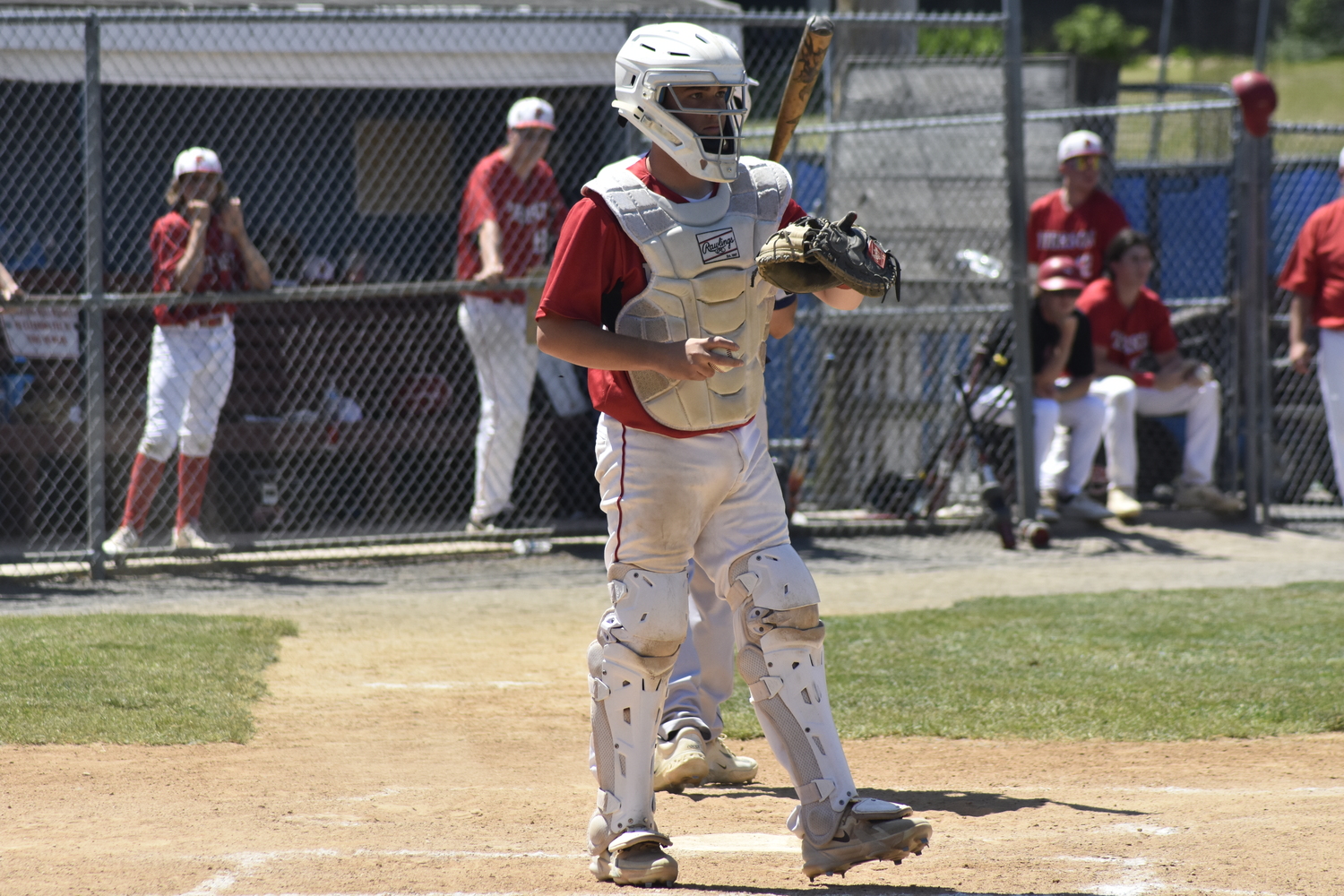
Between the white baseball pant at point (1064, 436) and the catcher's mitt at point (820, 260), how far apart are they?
234 inches

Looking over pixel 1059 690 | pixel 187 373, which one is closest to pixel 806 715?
pixel 1059 690

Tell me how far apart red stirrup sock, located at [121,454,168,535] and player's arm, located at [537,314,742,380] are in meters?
5.04

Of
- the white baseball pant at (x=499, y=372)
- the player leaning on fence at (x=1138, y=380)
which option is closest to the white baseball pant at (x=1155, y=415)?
the player leaning on fence at (x=1138, y=380)

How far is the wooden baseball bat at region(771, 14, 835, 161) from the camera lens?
4.36 meters

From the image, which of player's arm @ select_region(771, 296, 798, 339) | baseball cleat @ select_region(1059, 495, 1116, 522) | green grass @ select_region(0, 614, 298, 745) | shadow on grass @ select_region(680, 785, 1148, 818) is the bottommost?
baseball cleat @ select_region(1059, 495, 1116, 522)

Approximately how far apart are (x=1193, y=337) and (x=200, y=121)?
726 cm

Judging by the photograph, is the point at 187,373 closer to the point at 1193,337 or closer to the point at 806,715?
the point at 806,715

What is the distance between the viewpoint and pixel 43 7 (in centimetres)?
877

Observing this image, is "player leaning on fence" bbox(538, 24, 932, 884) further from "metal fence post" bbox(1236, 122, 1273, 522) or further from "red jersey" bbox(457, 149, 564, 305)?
"metal fence post" bbox(1236, 122, 1273, 522)

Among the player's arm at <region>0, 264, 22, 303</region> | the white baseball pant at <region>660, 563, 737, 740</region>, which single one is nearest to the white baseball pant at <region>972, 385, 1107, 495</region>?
the white baseball pant at <region>660, 563, 737, 740</region>

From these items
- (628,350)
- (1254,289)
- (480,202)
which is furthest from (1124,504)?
(628,350)

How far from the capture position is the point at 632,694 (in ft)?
11.7

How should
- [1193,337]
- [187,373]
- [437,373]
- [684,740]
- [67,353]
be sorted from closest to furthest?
[684,740] → [187,373] → [67,353] → [437,373] → [1193,337]

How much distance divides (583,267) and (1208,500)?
6.96 metres
